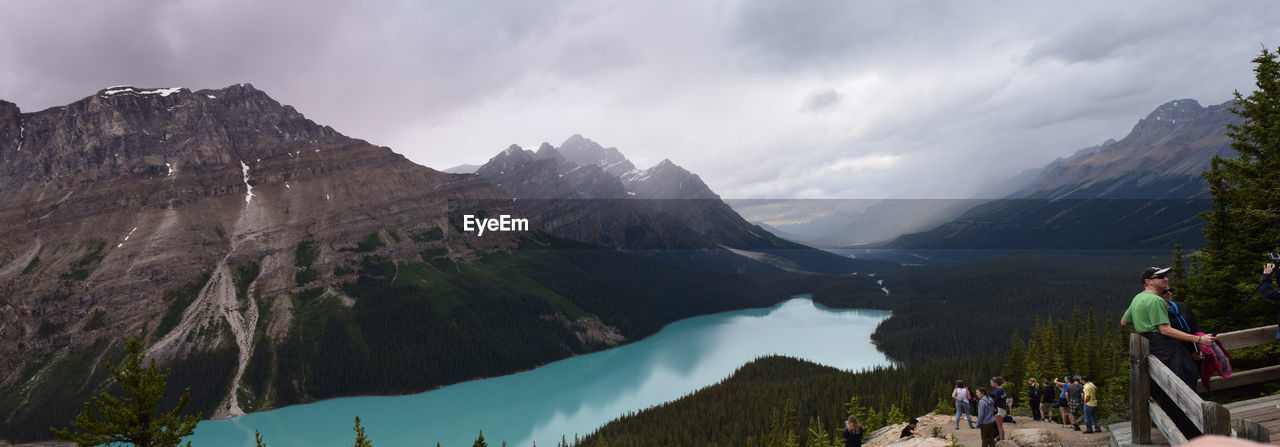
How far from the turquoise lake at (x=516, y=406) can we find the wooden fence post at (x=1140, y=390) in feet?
370

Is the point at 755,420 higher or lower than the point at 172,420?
lower

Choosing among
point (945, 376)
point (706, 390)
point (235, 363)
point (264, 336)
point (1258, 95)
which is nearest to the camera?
point (1258, 95)

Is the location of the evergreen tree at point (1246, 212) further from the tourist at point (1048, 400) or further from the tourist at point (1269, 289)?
the tourist at point (1269, 289)

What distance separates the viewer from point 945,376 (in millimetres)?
96812

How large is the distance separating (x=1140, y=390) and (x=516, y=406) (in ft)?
469

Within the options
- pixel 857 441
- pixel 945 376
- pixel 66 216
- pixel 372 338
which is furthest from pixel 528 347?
pixel 857 441

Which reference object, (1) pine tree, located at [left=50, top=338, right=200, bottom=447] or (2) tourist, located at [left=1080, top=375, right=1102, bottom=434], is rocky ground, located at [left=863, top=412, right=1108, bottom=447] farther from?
(1) pine tree, located at [left=50, top=338, right=200, bottom=447]

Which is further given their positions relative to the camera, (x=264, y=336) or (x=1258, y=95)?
(x=264, y=336)

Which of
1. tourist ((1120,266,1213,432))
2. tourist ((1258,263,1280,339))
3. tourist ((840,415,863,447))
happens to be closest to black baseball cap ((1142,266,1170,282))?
tourist ((1120,266,1213,432))

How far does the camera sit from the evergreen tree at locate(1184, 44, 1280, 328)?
2616 centimetres

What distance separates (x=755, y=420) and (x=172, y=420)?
74.6 m

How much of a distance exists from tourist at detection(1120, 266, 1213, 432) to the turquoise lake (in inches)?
4459

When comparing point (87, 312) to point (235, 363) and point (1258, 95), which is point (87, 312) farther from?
point (1258, 95)

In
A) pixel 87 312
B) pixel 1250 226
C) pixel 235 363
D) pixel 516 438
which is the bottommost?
pixel 516 438
